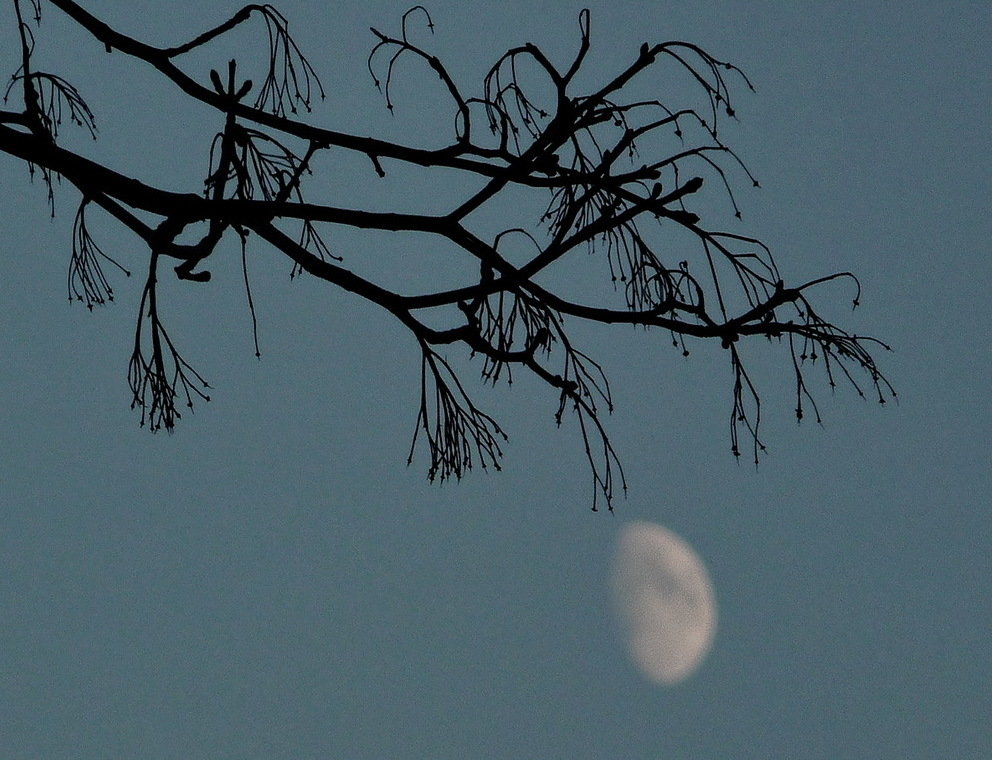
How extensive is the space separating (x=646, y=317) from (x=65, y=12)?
301cm

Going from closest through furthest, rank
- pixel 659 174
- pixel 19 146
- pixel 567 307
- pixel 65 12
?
pixel 659 174 → pixel 567 307 → pixel 19 146 → pixel 65 12

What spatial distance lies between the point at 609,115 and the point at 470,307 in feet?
2.96

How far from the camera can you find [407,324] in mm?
4434

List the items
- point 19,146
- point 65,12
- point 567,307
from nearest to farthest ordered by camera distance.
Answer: point 567,307
point 19,146
point 65,12

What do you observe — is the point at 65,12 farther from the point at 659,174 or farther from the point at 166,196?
the point at 659,174

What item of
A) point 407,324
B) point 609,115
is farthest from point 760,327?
point 407,324

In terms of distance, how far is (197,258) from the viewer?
3.80m

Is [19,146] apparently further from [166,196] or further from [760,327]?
[760,327]

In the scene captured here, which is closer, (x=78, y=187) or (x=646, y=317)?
(x=646, y=317)

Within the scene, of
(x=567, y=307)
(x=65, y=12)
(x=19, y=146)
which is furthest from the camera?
(x=65, y=12)

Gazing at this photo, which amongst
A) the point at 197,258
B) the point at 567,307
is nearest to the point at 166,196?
the point at 197,258

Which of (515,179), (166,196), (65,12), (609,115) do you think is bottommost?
(166,196)

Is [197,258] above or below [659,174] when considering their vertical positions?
below

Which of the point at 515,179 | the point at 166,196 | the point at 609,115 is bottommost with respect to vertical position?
the point at 166,196
